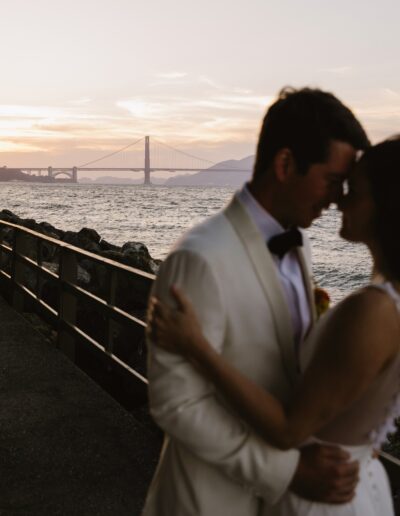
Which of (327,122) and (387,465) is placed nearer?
(327,122)

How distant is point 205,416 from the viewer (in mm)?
Answer: 1610

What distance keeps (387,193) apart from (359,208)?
82mm

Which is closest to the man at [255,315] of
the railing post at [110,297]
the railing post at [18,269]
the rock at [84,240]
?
the railing post at [110,297]

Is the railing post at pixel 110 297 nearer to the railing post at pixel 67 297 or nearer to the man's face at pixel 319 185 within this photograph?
the railing post at pixel 67 297

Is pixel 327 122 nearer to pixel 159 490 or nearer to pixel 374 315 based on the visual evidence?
pixel 374 315

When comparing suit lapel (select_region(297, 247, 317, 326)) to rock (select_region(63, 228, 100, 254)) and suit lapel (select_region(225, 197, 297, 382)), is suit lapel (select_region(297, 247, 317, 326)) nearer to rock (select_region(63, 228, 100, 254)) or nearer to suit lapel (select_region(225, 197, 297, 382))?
suit lapel (select_region(225, 197, 297, 382))

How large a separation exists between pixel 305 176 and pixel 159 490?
2.70ft

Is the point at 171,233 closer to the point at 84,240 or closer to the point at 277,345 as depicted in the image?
the point at 84,240

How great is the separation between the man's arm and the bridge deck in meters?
2.50

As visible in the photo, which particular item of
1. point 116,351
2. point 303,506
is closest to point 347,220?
point 303,506

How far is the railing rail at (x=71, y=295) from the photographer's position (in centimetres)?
543

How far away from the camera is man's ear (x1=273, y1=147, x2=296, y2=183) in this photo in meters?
1.65

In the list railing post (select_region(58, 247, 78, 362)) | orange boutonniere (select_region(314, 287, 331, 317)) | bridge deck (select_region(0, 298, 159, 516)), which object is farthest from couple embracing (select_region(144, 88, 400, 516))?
railing post (select_region(58, 247, 78, 362))

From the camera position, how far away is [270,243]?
170 centimetres
